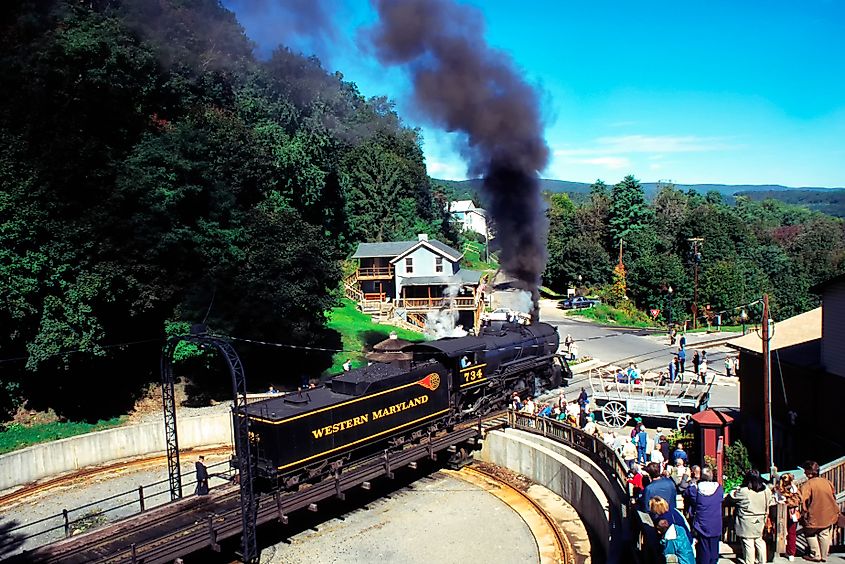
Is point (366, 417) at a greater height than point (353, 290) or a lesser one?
lesser

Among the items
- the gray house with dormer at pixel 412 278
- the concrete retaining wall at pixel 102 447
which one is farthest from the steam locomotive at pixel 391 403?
the gray house with dormer at pixel 412 278

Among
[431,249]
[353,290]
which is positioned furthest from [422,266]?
[353,290]

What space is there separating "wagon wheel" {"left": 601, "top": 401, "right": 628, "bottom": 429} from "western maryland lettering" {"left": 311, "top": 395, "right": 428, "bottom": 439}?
8.02 metres

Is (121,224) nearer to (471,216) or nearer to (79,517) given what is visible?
(79,517)

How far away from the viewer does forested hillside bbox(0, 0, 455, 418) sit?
24.7 m

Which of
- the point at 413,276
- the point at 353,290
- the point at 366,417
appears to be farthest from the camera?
the point at 353,290

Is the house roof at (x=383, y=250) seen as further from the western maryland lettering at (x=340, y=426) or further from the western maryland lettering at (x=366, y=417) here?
the western maryland lettering at (x=340, y=426)

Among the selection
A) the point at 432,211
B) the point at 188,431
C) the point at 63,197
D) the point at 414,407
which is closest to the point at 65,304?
the point at 63,197

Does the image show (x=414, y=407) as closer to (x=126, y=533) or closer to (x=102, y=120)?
(x=126, y=533)

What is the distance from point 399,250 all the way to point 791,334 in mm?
35669

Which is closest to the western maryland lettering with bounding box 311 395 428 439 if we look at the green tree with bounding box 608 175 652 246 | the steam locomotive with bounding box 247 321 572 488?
the steam locomotive with bounding box 247 321 572 488

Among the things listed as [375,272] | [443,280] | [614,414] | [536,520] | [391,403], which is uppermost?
[375,272]

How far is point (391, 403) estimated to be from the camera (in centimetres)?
1934

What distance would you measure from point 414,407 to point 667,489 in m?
10.4
